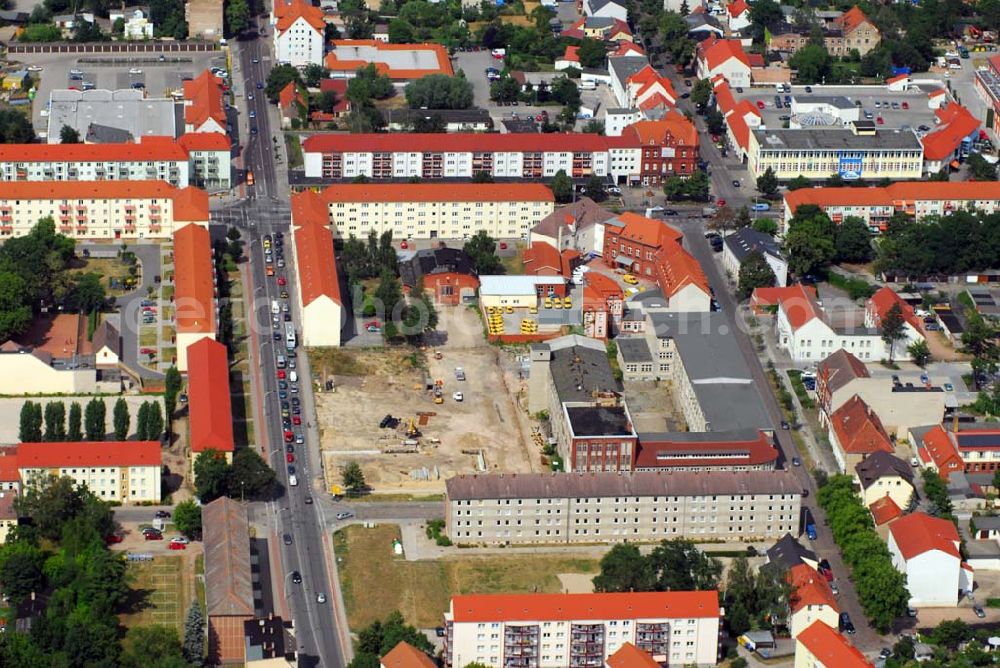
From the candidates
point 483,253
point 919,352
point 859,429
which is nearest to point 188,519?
point 859,429

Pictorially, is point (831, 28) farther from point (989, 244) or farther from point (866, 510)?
point (866, 510)

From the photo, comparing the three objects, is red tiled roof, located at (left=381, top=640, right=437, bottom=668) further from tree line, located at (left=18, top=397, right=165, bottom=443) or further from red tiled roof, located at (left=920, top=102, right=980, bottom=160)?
red tiled roof, located at (left=920, top=102, right=980, bottom=160)

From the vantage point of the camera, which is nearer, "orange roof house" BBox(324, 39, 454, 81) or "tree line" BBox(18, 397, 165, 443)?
"tree line" BBox(18, 397, 165, 443)

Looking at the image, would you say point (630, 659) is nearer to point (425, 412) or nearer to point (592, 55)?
point (425, 412)

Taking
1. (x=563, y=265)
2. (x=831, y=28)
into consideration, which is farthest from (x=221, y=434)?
(x=831, y=28)

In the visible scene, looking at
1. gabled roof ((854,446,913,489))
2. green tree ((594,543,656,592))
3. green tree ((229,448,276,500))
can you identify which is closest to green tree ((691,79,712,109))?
gabled roof ((854,446,913,489))
